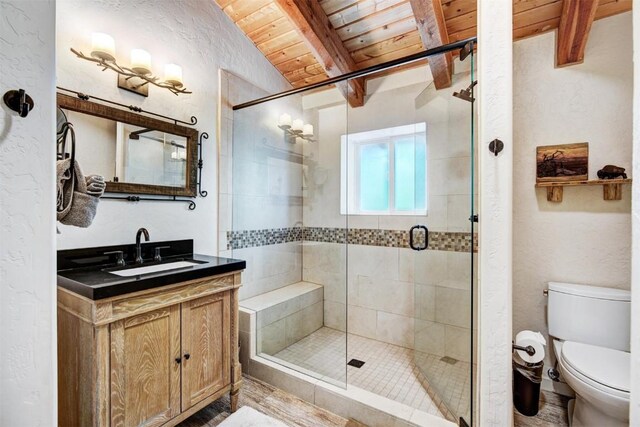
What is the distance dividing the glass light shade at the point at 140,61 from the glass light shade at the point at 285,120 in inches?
44.7

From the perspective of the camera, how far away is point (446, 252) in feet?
6.94

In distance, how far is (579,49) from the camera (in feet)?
6.07

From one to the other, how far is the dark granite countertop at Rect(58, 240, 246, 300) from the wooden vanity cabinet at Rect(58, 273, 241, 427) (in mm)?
41

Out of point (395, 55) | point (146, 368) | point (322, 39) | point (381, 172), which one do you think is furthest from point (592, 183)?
point (146, 368)

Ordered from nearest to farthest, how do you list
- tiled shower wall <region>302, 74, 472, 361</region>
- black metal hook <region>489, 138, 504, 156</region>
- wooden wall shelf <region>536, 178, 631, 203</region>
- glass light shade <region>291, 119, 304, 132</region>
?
black metal hook <region>489, 138, 504, 156</region> < wooden wall shelf <region>536, 178, 631, 203</region> < tiled shower wall <region>302, 74, 472, 361</region> < glass light shade <region>291, 119, 304, 132</region>

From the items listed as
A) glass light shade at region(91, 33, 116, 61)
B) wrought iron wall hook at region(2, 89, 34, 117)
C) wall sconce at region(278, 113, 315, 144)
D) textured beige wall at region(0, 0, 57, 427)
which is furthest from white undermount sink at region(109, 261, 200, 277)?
wall sconce at region(278, 113, 315, 144)

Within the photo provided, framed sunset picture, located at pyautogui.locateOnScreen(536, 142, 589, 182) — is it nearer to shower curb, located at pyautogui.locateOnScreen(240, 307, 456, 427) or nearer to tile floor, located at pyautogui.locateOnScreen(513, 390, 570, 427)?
tile floor, located at pyautogui.locateOnScreen(513, 390, 570, 427)

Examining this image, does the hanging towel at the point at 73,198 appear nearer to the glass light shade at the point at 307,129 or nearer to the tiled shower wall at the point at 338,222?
the tiled shower wall at the point at 338,222

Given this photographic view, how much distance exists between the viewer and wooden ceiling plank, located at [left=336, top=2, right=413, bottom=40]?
2174 millimetres

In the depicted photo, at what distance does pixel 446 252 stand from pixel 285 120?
1792mm

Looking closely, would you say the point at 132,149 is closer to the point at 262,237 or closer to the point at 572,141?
the point at 262,237

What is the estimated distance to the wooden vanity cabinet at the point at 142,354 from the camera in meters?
1.25

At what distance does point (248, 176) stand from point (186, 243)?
0.82 m

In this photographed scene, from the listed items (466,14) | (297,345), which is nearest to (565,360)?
(297,345)
